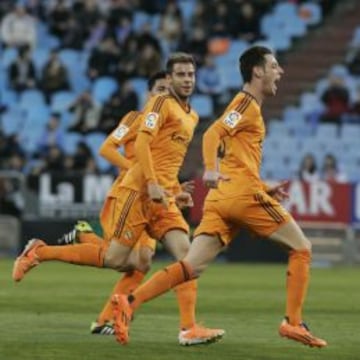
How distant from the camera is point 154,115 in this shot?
11094 millimetres

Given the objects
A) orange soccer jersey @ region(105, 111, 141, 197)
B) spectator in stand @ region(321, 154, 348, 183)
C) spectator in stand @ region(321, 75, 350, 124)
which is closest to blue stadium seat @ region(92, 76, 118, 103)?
spectator in stand @ region(321, 75, 350, 124)

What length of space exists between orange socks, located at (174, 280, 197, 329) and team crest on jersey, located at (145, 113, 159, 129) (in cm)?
120

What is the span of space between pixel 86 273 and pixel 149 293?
10.2m

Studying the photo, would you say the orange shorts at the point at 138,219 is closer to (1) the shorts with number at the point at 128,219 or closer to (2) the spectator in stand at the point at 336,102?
(1) the shorts with number at the point at 128,219

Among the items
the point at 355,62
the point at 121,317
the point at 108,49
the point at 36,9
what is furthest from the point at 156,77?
the point at 36,9

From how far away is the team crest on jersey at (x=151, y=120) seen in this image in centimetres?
1105

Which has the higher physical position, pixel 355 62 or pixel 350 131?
pixel 355 62

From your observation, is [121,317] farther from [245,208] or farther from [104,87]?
[104,87]

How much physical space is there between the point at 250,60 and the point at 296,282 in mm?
1656

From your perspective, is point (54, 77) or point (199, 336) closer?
point (199, 336)

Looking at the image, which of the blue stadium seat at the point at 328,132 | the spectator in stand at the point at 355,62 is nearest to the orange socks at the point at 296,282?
the blue stadium seat at the point at 328,132

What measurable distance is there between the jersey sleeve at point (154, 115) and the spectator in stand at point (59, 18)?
19.8m

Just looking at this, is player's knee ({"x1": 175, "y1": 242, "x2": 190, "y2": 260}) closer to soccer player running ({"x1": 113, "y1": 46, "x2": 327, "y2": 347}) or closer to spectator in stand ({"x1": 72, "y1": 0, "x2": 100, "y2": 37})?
soccer player running ({"x1": 113, "y1": 46, "x2": 327, "y2": 347})

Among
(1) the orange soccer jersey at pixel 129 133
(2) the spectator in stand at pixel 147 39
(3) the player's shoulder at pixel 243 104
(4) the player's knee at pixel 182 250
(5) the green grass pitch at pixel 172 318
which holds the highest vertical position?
(2) the spectator in stand at pixel 147 39
